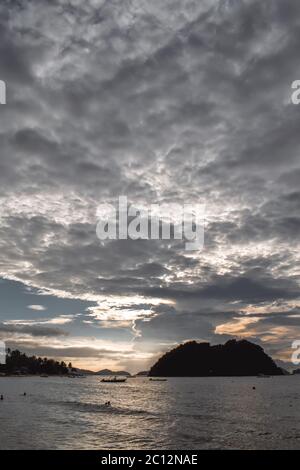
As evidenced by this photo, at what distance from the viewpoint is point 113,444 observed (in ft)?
183

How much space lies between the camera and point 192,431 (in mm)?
66625

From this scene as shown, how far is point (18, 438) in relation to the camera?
57.2 m

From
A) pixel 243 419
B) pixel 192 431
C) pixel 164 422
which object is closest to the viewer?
pixel 192 431
